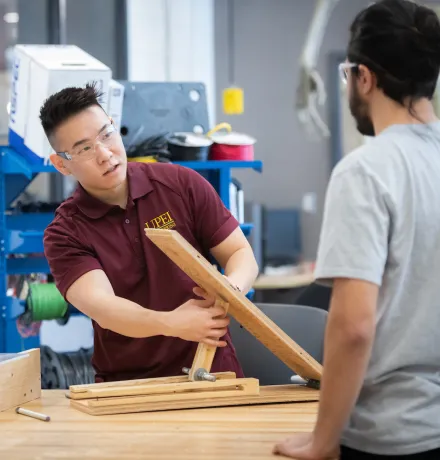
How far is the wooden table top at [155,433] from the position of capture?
165cm

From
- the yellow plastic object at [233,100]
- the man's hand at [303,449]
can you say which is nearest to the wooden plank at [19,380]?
the man's hand at [303,449]

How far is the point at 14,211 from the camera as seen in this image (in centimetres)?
353

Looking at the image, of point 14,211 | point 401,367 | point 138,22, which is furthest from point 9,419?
point 138,22

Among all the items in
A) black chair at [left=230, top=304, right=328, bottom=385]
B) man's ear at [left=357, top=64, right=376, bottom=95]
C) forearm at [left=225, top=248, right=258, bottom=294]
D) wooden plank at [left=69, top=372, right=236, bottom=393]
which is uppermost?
man's ear at [left=357, top=64, right=376, bottom=95]

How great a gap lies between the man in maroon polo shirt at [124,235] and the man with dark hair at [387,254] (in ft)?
2.68

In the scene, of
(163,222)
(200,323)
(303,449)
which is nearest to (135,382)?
(200,323)

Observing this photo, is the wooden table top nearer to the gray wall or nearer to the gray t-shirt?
the gray t-shirt

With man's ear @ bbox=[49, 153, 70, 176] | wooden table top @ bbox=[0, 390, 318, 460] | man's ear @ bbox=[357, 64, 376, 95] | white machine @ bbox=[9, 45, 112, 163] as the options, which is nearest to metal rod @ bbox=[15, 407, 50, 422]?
wooden table top @ bbox=[0, 390, 318, 460]

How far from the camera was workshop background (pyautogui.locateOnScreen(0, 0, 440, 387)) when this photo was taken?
356 centimetres

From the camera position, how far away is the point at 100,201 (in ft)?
7.54

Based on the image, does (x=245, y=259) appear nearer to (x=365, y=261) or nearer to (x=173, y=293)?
(x=173, y=293)

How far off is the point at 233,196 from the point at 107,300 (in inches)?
62.0

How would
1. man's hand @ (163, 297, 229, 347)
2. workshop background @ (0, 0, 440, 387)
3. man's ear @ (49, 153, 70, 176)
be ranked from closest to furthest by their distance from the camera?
man's hand @ (163, 297, 229, 347) → man's ear @ (49, 153, 70, 176) → workshop background @ (0, 0, 440, 387)

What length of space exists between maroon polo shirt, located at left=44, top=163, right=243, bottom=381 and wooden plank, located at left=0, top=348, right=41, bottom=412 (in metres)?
0.20
